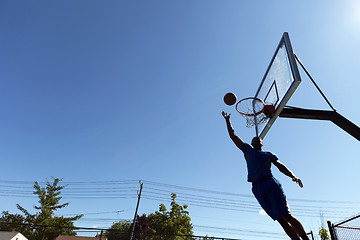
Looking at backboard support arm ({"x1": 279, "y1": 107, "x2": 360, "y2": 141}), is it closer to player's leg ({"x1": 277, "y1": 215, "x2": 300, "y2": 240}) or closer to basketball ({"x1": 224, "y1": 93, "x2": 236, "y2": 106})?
basketball ({"x1": 224, "y1": 93, "x2": 236, "y2": 106})

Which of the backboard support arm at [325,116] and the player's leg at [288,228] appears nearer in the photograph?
the player's leg at [288,228]

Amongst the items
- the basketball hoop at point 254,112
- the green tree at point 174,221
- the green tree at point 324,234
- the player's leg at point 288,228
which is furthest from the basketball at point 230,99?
the green tree at point 174,221

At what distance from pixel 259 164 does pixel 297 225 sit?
79 cm

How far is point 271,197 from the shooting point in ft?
8.36

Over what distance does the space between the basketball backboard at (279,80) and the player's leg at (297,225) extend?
2543 mm

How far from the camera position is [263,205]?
106 inches

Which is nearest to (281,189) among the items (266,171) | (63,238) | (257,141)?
(266,171)

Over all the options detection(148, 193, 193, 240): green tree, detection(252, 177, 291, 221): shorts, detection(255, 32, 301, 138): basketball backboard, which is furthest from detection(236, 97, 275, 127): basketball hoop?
detection(148, 193, 193, 240): green tree

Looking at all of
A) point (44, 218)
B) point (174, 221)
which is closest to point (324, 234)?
point (174, 221)

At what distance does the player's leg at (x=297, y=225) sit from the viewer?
2.22 meters

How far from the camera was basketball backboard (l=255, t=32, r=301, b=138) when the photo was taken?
4.31 metres

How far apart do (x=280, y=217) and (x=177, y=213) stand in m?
28.5

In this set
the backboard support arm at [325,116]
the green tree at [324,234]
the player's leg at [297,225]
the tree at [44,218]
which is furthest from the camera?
the tree at [44,218]

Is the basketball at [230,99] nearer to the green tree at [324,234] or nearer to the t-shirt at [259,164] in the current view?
the t-shirt at [259,164]
